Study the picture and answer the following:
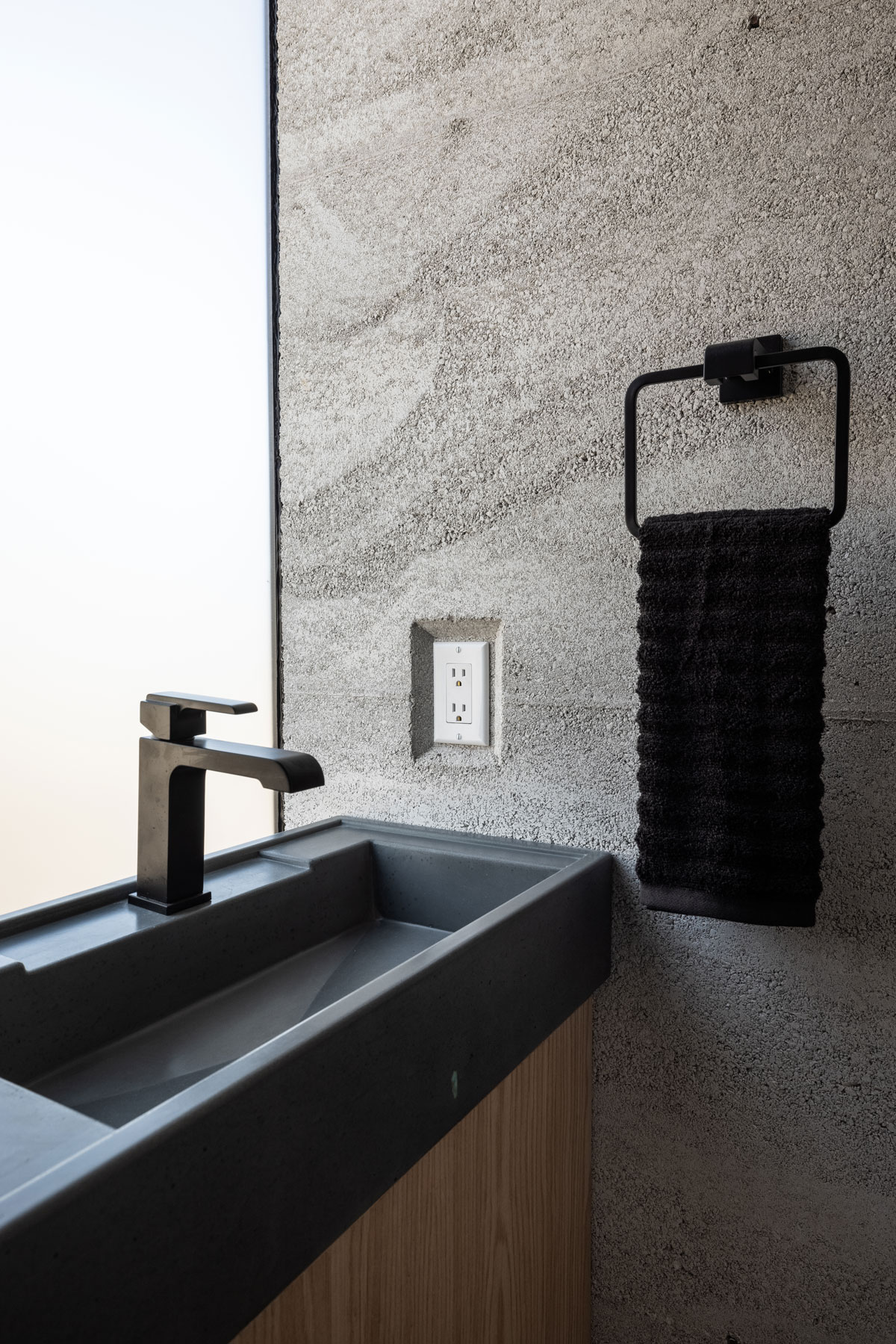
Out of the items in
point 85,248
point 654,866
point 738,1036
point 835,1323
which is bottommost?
point 835,1323

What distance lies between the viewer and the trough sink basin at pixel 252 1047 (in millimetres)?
410

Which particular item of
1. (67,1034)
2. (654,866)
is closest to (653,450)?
(654,866)

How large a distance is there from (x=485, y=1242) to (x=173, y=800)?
1.72 ft

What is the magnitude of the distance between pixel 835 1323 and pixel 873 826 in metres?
A: 0.55

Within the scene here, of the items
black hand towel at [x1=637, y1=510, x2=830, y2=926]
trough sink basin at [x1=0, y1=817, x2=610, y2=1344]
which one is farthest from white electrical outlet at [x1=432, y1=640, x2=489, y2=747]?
black hand towel at [x1=637, y1=510, x2=830, y2=926]

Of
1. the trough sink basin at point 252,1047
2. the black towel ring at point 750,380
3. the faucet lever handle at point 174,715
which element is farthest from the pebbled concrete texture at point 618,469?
the faucet lever handle at point 174,715

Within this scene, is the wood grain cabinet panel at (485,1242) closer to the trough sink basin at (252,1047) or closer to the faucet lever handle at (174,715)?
the trough sink basin at (252,1047)

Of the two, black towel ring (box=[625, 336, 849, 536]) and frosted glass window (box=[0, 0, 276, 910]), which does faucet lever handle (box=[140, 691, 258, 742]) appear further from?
black towel ring (box=[625, 336, 849, 536])

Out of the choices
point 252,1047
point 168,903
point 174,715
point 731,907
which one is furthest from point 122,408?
point 731,907

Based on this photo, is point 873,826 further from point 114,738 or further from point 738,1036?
point 114,738

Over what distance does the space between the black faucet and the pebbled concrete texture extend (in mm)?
355

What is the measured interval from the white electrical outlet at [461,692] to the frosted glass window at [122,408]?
0.95ft

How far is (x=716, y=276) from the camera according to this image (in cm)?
95

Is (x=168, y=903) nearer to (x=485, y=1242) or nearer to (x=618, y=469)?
(x=485, y=1242)
